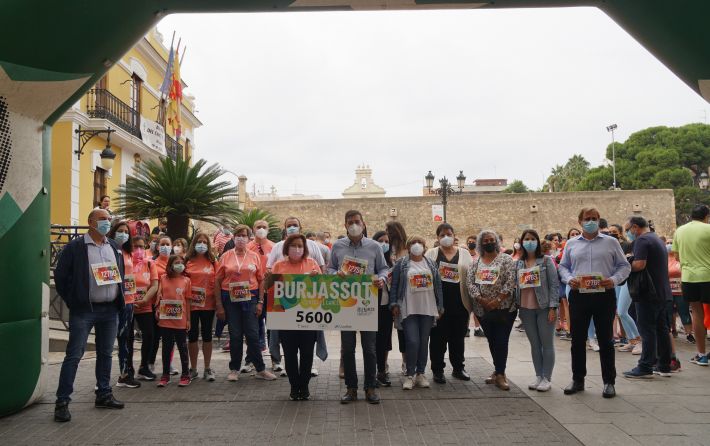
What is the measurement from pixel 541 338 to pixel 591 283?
82cm

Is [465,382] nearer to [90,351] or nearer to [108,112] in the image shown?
[90,351]

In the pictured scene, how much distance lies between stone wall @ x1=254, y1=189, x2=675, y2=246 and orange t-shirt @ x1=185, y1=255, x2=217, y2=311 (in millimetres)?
33014

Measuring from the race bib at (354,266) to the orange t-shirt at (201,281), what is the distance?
1851 mm

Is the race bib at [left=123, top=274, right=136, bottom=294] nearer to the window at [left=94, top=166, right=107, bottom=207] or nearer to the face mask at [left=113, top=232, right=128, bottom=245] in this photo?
the face mask at [left=113, top=232, right=128, bottom=245]

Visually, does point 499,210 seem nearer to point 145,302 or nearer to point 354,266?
point 354,266

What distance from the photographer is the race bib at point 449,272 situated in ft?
22.1

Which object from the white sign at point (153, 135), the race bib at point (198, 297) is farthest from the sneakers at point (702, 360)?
the white sign at point (153, 135)

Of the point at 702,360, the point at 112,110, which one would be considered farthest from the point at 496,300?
the point at 112,110

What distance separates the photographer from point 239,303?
676cm

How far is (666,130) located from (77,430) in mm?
61664

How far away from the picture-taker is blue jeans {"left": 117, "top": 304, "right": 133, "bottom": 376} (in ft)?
21.2

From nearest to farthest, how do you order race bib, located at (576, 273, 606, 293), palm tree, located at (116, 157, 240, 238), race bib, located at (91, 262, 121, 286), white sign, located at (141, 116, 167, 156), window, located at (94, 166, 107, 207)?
race bib, located at (91, 262, 121, 286) → race bib, located at (576, 273, 606, 293) → palm tree, located at (116, 157, 240, 238) → window, located at (94, 166, 107, 207) → white sign, located at (141, 116, 167, 156)

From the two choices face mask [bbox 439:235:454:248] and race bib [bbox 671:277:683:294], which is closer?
face mask [bbox 439:235:454:248]

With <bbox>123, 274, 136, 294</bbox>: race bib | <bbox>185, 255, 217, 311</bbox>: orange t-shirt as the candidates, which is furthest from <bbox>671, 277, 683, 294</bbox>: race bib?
<bbox>123, 274, 136, 294</bbox>: race bib
